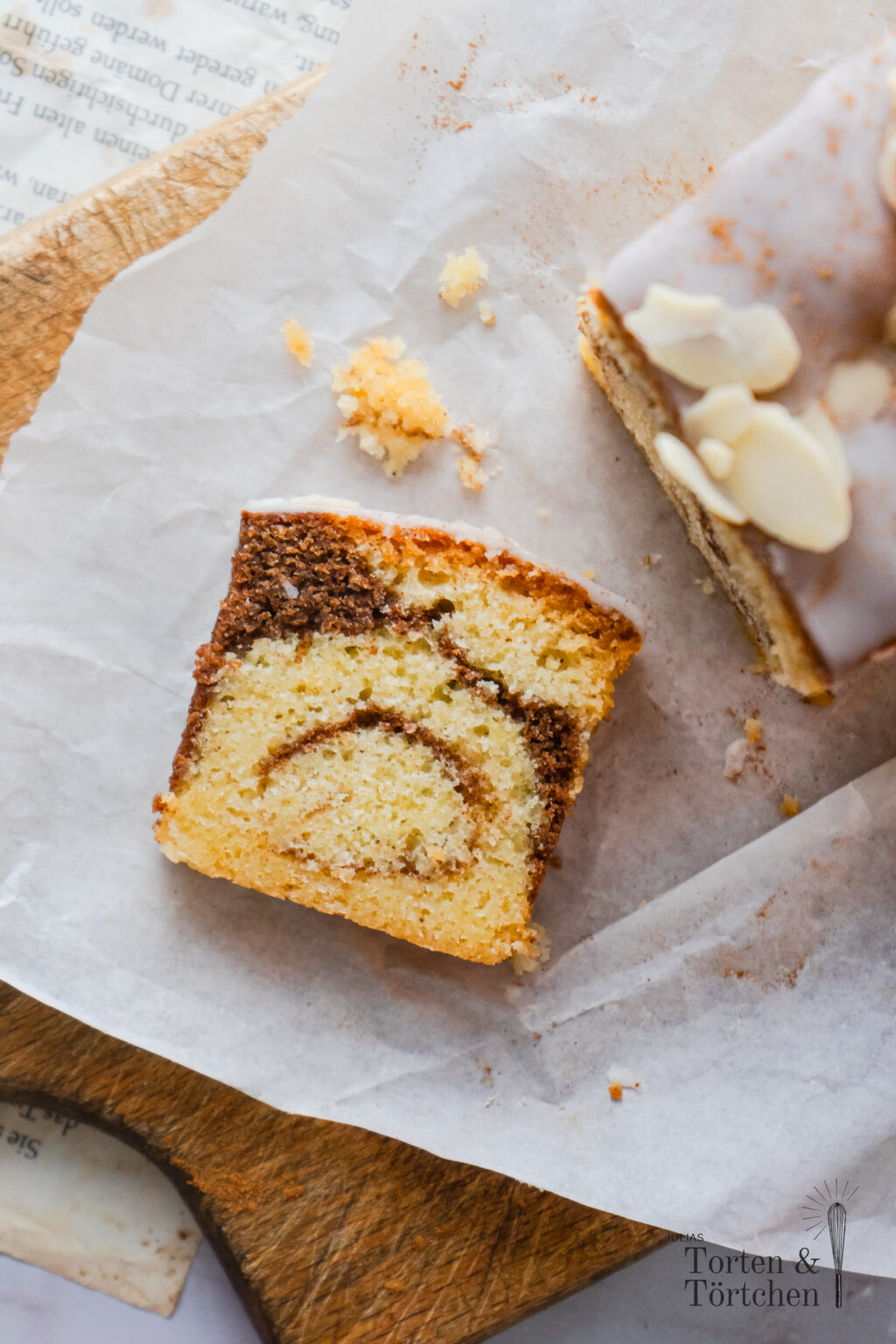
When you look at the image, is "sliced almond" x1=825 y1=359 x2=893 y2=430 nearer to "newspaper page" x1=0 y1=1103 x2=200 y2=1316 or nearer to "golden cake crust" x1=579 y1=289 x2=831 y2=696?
"golden cake crust" x1=579 y1=289 x2=831 y2=696

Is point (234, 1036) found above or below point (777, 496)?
below

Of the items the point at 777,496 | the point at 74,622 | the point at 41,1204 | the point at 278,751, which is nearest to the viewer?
the point at 777,496

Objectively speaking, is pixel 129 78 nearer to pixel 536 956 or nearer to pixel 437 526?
pixel 437 526

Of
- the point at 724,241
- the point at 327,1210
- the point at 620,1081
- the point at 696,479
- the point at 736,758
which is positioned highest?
the point at 724,241

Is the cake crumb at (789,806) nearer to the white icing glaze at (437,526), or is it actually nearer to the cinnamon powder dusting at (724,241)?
the white icing glaze at (437,526)

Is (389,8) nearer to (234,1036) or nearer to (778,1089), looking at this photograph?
(234,1036)

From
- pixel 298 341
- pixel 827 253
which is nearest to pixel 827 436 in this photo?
pixel 827 253

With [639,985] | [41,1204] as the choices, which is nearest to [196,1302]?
[41,1204]
